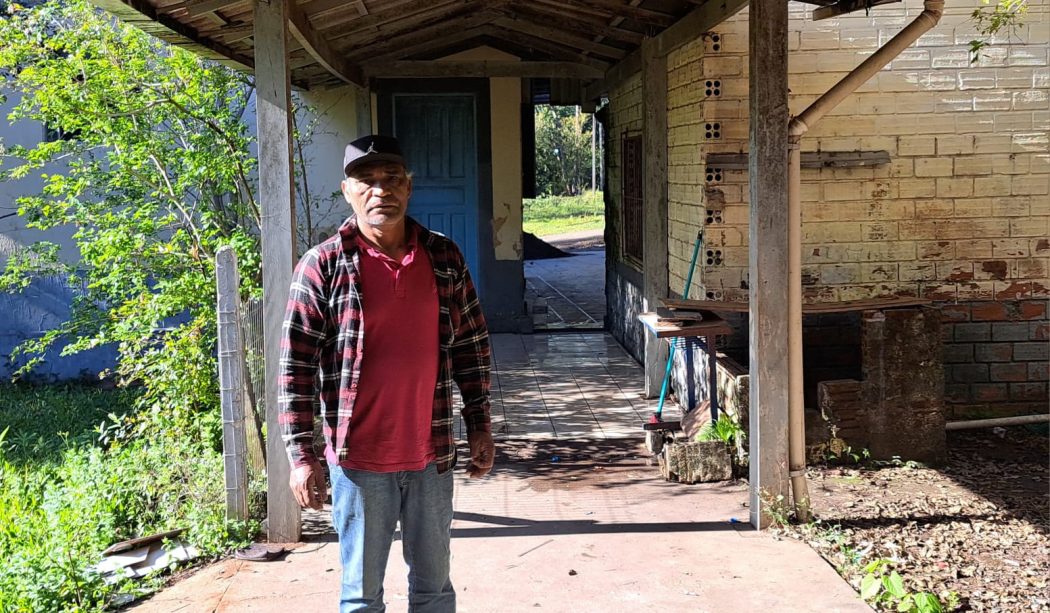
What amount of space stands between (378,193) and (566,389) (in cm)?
633

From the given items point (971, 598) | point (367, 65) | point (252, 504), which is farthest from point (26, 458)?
point (971, 598)

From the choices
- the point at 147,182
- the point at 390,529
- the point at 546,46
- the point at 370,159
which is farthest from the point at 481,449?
the point at 546,46

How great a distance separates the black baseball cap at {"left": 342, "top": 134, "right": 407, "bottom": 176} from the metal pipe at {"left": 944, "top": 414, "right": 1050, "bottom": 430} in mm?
5170

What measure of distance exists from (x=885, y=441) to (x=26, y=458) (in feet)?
20.2

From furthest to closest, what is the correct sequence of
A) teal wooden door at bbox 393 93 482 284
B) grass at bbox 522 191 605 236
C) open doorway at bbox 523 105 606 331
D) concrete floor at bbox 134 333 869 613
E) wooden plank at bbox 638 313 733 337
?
grass at bbox 522 191 605 236 < open doorway at bbox 523 105 606 331 < teal wooden door at bbox 393 93 482 284 < wooden plank at bbox 638 313 733 337 < concrete floor at bbox 134 333 869 613

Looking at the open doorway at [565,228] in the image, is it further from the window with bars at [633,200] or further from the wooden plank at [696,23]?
the wooden plank at [696,23]

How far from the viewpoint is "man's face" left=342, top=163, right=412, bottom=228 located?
3617 millimetres

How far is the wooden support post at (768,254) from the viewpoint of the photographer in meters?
5.59

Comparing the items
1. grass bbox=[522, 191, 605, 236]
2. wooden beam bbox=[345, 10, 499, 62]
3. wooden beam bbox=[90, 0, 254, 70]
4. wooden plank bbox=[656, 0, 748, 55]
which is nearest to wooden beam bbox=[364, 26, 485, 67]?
wooden beam bbox=[345, 10, 499, 62]

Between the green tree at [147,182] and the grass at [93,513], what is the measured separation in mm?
438

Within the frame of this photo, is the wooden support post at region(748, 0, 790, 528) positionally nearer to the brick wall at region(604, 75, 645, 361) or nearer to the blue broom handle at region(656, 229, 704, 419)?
the blue broom handle at region(656, 229, 704, 419)

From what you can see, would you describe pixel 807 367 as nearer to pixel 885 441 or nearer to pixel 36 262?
pixel 885 441

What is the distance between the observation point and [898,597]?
4723mm

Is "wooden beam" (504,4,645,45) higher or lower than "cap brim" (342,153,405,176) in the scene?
higher
